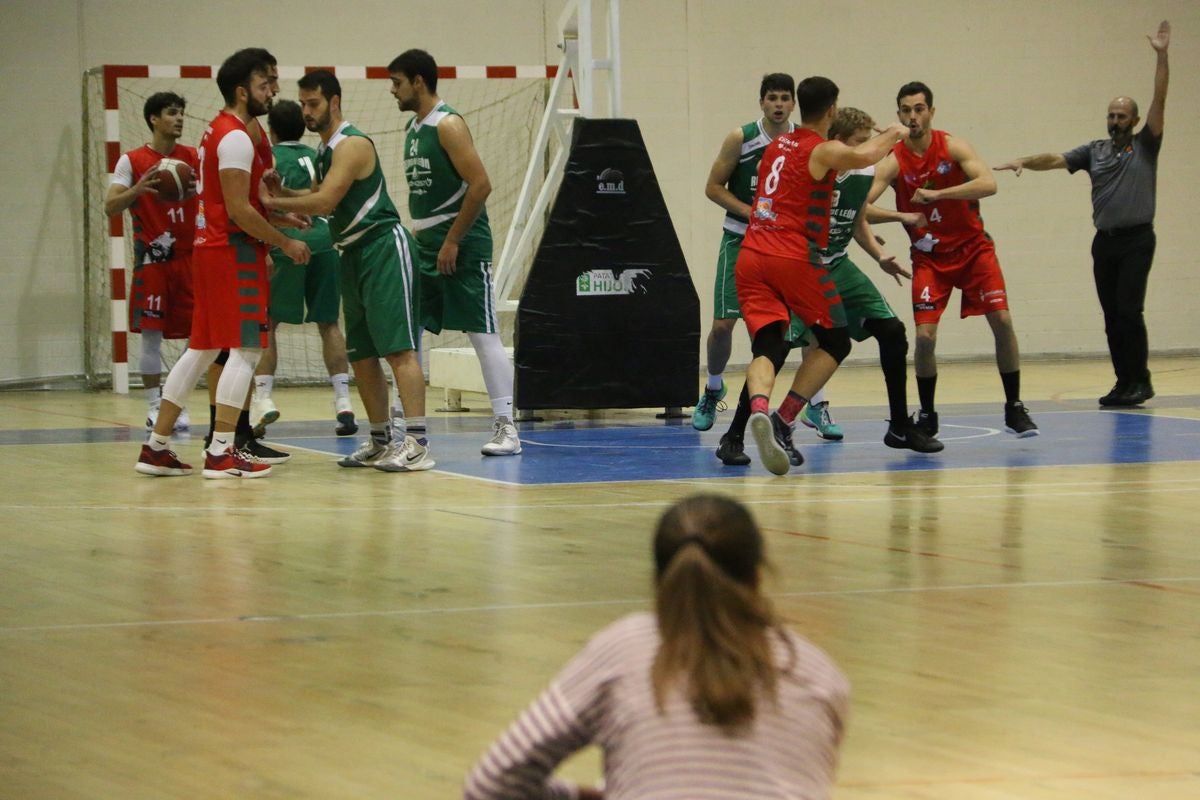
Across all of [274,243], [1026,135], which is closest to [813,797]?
[274,243]

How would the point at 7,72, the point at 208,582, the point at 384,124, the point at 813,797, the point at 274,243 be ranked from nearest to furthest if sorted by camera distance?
the point at 813,797 → the point at 208,582 → the point at 274,243 → the point at 7,72 → the point at 384,124

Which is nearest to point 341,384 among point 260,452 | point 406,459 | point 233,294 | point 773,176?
point 260,452

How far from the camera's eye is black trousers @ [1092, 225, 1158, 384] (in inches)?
429

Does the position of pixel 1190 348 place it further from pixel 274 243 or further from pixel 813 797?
pixel 813 797

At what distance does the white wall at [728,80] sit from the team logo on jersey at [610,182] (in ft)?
17.6

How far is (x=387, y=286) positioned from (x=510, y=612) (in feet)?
11.0

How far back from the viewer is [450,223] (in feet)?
26.1

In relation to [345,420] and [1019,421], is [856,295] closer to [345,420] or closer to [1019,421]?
[1019,421]

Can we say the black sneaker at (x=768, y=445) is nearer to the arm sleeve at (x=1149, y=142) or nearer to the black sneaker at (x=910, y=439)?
the black sneaker at (x=910, y=439)

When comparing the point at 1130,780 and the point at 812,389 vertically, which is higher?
the point at 812,389

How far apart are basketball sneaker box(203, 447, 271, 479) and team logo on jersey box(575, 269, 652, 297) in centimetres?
275

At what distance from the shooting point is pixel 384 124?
1448cm

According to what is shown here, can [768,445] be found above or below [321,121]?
below

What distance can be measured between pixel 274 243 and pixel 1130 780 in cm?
508
